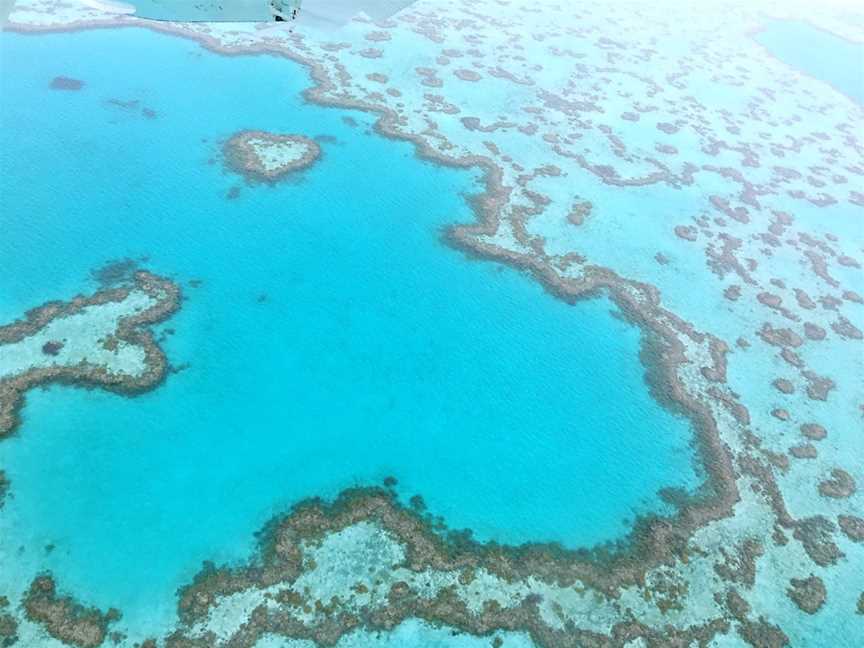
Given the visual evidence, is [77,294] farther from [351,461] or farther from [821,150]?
[821,150]

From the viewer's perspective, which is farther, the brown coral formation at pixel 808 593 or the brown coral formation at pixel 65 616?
the brown coral formation at pixel 808 593

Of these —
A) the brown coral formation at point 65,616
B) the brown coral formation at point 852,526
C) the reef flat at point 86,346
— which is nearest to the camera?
the brown coral formation at point 65,616

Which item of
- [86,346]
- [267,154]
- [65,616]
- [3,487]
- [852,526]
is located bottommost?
[65,616]

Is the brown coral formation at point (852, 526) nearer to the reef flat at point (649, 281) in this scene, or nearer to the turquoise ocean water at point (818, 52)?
the reef flat at point (649, 281)

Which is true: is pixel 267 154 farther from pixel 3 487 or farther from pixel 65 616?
pixel 65 616

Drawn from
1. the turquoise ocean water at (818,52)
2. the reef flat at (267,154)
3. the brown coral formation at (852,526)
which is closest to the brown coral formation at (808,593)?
the brown coral formation at (852,526)

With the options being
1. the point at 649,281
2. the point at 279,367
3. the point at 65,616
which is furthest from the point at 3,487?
the point at 649,281

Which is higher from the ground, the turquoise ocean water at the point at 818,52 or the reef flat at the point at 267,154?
the turquoise ocean water at the point at 818,52
